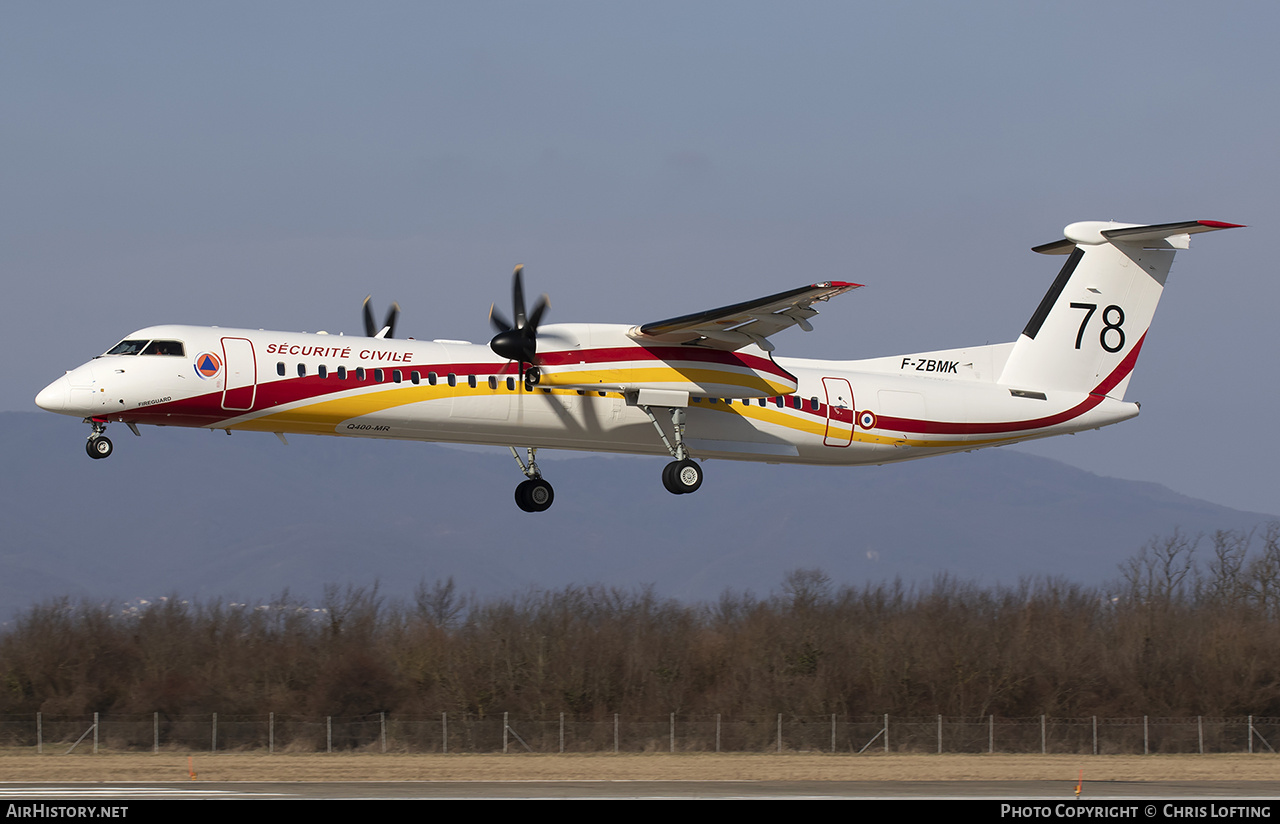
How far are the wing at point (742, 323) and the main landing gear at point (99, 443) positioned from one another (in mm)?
9596

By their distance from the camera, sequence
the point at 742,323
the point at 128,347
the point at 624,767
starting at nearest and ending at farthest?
1. the point at 128,347
2. the point at 742,323
3. the point at 624,767

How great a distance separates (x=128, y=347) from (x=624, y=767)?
22.0 metres

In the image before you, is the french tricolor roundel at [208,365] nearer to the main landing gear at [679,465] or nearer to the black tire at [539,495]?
the black tire at [539,495]

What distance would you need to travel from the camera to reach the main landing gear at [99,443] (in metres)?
22.9

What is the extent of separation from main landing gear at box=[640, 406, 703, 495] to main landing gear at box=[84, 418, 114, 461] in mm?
9672

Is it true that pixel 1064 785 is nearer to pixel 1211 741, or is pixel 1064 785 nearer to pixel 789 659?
pixel 1211 741

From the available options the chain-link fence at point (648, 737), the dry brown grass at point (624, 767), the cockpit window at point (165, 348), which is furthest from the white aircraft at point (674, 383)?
the chain-link fence at point (648, 737)

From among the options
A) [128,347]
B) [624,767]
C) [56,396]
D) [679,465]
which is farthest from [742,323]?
[624,767]

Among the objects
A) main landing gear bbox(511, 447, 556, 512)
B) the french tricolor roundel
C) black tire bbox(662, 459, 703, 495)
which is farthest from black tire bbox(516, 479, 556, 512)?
the french tricolor roundel

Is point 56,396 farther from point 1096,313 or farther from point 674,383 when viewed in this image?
point 1096,313

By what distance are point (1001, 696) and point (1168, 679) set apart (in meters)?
7.53

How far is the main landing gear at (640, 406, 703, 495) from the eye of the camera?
2667 centimetres

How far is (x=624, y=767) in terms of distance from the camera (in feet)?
132
